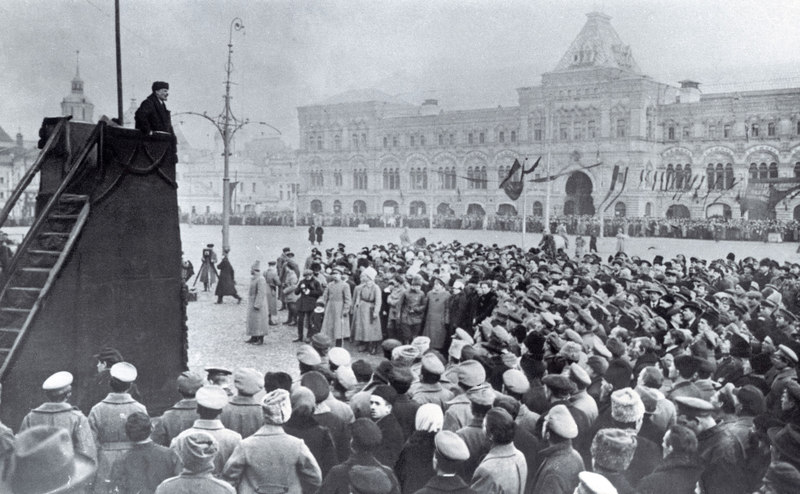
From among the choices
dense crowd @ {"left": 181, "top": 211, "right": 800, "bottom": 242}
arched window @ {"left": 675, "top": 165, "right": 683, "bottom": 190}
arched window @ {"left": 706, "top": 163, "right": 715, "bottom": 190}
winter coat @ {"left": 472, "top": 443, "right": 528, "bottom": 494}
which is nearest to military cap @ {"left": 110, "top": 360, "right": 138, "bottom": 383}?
winter coat @ {"left": 472, "top": 443, "right": 528, "bottom": 494}

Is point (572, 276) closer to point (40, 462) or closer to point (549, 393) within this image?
point (549, 393)

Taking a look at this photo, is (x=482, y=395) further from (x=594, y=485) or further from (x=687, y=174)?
(x=687, y=174)

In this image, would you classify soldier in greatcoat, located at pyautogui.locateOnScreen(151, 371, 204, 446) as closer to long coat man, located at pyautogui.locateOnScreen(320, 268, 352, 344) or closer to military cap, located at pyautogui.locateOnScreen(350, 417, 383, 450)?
military cap, located at pyautogui.locateOnScreen(350, 417, 383, 450)

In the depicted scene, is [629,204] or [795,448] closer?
[795,448]

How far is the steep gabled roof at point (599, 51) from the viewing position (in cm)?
4672

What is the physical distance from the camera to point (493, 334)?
20.6 feet

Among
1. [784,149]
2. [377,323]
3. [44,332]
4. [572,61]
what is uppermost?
[572,61]

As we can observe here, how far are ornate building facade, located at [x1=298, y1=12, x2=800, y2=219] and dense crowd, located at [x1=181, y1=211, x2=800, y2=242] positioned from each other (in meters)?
1.83

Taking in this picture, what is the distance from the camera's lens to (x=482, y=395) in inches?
166

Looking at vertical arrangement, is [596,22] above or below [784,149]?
above

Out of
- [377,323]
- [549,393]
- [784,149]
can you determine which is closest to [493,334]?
[549,393]

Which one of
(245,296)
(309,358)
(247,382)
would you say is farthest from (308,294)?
(247,382)

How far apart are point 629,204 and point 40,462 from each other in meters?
47.3

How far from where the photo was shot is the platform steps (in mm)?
5039
